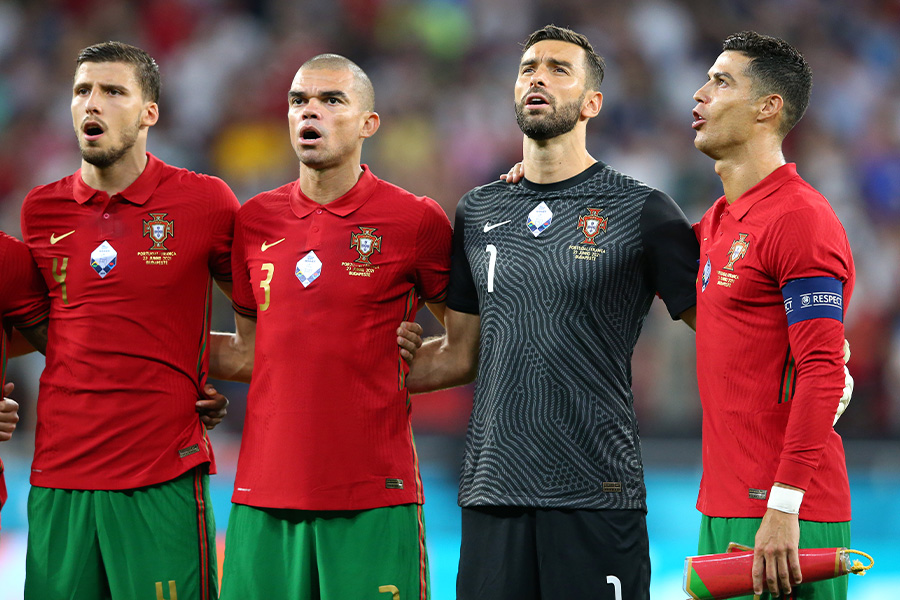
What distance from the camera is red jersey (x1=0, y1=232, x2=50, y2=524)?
4.54 m

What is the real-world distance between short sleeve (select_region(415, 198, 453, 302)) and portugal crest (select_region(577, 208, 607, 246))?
60 cm

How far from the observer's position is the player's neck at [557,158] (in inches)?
173

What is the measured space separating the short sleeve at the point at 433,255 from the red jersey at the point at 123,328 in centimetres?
82

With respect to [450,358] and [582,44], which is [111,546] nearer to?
[450,358]

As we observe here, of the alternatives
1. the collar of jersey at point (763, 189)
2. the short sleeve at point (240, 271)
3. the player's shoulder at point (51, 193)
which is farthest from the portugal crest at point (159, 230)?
the collar of jersey at point (763, 189)

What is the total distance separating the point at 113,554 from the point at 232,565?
47 centimetres

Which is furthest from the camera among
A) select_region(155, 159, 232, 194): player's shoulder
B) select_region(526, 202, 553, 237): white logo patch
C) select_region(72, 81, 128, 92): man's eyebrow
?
select_region(155, 159, 232, 194): player's shoulder

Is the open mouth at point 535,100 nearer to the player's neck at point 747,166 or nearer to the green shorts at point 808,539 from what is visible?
the player's neck at point 747,166

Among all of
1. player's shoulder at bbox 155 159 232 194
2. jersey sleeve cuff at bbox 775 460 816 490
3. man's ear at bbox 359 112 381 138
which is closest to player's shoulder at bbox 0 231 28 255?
player's shoulder at bbox 155 159 232 194

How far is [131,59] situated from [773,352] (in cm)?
278

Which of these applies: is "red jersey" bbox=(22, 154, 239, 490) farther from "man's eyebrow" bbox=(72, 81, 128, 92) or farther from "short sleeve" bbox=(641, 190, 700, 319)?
"short sleeve" bbox=(641, 190, 700, 319)

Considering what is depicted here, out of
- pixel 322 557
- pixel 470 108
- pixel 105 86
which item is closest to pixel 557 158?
pixel 322 557

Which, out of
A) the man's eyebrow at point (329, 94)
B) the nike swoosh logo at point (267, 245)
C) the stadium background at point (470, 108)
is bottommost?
the nike swoosh logo at point (267, 245)

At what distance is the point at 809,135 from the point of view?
11594 millimetres
